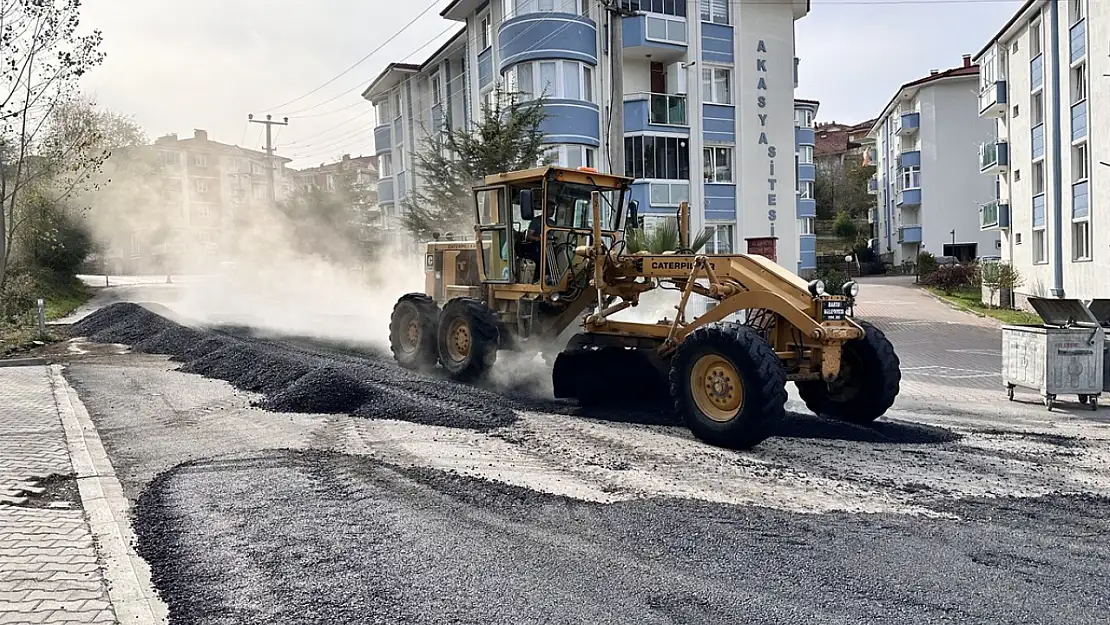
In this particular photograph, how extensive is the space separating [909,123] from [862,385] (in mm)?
50664

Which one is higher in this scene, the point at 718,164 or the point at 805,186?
the point at 805,186

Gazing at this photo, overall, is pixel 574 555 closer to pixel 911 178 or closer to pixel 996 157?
pixel 996 157

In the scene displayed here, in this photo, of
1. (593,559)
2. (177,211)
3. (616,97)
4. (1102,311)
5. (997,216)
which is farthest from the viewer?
(177,211)

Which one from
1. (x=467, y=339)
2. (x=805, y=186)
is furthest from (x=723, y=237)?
(x=467, y=339)

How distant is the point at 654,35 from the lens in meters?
29.1

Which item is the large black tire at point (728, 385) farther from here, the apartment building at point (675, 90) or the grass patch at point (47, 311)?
the apartment building at point (675, 90)

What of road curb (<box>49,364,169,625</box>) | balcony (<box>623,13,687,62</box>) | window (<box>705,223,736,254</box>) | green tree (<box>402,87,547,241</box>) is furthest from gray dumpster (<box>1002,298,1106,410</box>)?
window (<box>705,223,736,254</box>)

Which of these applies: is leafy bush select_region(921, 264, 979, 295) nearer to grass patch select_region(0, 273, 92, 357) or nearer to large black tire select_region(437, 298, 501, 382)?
large black tire select_region(437, 298, 501, 382)

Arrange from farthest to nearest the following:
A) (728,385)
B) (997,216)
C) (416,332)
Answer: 1. (997,216)
2. (416,332)
3. (728,385)

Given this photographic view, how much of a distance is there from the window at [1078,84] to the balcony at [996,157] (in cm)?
721

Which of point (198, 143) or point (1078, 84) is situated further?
point (198, 143)

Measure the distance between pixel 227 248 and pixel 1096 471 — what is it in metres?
34.7

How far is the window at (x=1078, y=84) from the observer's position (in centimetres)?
2471

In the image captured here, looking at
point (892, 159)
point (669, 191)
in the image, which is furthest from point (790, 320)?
point (892, 159)
